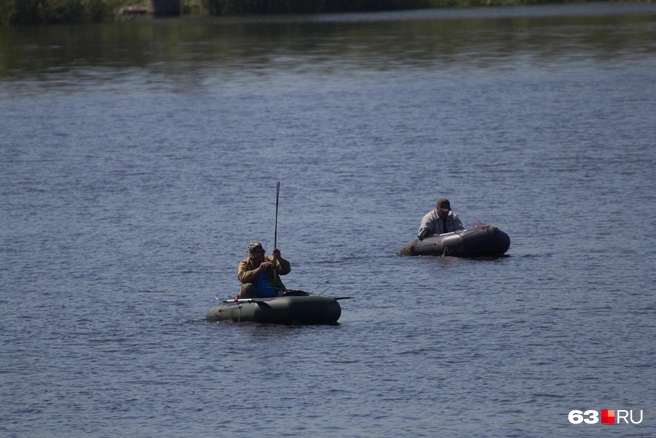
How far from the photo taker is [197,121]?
60656 millimetres

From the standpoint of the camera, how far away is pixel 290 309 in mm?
23688

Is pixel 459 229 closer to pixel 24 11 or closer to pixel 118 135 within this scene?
pixel 118 135

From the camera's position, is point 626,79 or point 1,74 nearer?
point 626,79

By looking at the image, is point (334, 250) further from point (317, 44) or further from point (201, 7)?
point (201, 7)

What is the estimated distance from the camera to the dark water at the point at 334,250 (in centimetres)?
2050

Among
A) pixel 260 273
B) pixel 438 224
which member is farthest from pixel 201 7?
pixel 260 273

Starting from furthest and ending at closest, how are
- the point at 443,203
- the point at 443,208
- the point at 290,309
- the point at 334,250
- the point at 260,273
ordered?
the point at 334,250
the point at 443,208
the point at 443,203
the point at 260,273
the point at 290,309

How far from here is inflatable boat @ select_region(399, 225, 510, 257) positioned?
29703mm

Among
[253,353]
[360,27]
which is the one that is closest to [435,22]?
[360,27]

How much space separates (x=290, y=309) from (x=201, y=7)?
10814 centimetres

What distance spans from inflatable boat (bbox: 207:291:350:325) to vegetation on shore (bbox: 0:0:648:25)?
9642 cm

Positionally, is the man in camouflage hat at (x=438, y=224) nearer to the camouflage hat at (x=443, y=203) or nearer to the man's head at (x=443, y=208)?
the man's head at (x=443, y=208)

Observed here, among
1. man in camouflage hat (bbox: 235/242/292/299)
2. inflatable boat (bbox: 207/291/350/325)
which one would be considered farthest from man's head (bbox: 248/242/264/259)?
inflatable boat (bbox: 207/291/350/325)

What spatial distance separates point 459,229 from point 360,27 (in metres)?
80.1
